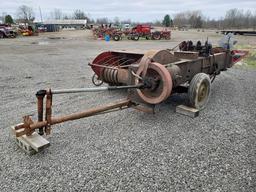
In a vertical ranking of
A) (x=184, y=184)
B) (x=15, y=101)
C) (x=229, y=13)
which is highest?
(x=229, y=13)

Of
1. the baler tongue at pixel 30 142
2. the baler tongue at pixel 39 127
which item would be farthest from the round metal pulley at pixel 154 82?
the baler tongue at pixel 30 142

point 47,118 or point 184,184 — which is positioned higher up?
point 47,118

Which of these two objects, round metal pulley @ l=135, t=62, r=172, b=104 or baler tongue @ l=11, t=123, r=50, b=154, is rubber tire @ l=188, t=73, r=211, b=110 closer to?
round metal pulley @ l=135, t=62, r=172, b=104

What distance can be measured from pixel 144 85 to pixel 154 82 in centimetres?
15

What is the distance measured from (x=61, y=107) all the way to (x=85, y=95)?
794 millimetres

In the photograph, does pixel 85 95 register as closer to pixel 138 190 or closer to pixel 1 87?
pixel 1 87

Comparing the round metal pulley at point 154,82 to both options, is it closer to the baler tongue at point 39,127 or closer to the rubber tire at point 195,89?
the rubber tire at point 195,89

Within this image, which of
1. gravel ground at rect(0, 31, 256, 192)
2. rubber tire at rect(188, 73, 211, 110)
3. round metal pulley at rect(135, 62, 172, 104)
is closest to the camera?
gravel ground at rect(0, 31, 256, 192)

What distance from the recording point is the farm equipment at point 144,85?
2.54 m

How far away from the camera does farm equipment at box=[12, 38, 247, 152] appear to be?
2535 mm

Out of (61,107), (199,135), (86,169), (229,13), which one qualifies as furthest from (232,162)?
(229,13)

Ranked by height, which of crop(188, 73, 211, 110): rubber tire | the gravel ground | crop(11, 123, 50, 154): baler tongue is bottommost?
the gravel ground

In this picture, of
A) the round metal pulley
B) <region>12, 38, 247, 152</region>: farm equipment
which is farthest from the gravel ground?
the round metal pulley

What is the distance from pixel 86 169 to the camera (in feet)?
7.69
